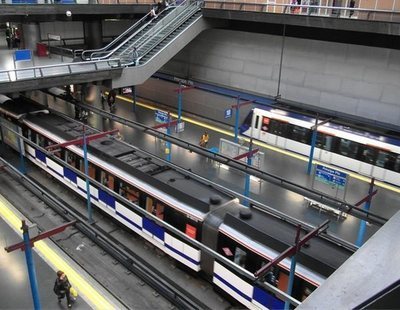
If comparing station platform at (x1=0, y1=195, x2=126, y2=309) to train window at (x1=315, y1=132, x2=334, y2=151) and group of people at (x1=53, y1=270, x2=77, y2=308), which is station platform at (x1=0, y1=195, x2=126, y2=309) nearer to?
group of people at (x1=53, y1=270, x2=77, y2=308)

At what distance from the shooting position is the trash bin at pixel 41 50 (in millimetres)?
24120

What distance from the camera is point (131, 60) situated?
21344mm

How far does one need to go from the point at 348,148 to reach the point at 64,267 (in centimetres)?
1326

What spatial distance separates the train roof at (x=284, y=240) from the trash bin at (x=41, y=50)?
742 inches

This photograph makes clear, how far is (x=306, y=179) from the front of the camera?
60.6 feet

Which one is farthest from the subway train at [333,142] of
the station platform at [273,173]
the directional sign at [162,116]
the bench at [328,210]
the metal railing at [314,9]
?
the directional sign at [162,116]

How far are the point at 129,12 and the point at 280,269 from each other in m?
20.9

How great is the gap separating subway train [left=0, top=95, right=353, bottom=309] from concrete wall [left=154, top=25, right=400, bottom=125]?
463 inches

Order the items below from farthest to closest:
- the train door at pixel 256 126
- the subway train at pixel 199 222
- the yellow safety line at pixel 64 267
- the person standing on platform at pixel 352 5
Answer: the train door at pixel 256 126 → the person standing on platform at pixel 352 5 → the yellow safety line at pixel 64 267 → the subway train at pixel 199 222

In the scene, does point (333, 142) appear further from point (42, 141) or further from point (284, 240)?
point (42, 141)

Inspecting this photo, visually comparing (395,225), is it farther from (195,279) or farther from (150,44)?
(150,44)

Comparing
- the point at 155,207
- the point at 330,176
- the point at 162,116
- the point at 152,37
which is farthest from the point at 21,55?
the point at 330,176

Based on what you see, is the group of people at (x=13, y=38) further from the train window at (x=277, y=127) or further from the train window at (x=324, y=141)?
the train window at (x=324, y=141)

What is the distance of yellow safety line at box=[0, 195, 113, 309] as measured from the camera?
32.3 ft
